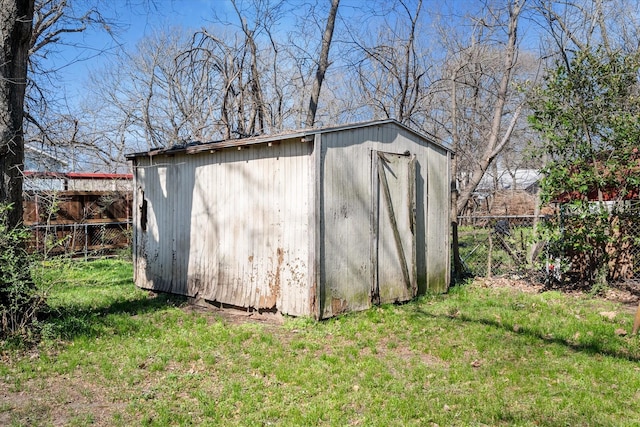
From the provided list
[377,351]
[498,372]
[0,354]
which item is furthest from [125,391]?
[498,372]

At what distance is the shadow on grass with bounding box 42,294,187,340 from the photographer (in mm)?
5818

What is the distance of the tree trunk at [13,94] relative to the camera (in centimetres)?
572

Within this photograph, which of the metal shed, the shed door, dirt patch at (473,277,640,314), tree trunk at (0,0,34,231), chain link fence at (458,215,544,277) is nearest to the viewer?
tree trunk at (0,0,34,231)

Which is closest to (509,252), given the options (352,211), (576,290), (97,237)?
(576,290)

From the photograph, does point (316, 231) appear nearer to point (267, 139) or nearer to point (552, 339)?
point (267, 139)

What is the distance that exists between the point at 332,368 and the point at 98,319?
359 centimetres

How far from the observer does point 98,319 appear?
6.50 metres

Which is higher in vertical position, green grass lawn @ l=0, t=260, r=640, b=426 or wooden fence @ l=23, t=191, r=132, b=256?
wooden fence @ l=23, t=191, r=132, b=256

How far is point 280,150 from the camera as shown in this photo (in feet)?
22.2

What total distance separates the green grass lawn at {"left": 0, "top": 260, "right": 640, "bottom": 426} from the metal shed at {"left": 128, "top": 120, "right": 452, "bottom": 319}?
0.55 meters

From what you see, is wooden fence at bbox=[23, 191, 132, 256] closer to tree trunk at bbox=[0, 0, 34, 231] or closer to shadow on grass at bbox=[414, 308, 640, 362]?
tree trunk at bbox=[0, 0, 34, 231]

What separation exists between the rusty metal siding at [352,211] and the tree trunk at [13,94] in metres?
3.85

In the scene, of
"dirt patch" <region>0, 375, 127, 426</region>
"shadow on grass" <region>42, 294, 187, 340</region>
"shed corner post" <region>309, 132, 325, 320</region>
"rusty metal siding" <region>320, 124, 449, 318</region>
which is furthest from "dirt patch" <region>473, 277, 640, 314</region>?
"dirt patch" <region>0, 375, 127, 426</region>

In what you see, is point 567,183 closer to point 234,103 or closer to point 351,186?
point 351,186
